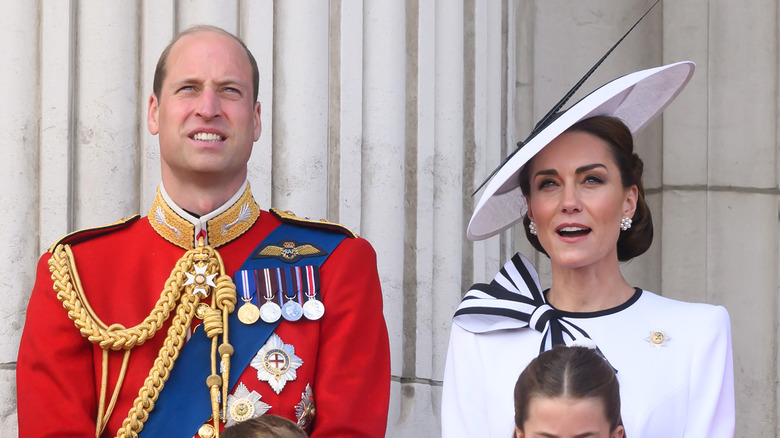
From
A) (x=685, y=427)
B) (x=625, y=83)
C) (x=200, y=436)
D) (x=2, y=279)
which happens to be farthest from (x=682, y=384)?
(x=2, y=279)

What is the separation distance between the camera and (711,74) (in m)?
5.46

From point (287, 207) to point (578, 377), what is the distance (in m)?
1.68

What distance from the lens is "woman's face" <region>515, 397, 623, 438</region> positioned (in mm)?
2986

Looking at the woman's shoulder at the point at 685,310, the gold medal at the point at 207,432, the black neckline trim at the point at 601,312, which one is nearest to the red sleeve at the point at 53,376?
the gold medal at the point at 207,432

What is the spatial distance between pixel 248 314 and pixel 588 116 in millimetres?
966

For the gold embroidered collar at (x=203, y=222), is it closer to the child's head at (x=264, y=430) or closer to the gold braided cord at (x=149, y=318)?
the gold braided cord at (x=149, y=318)

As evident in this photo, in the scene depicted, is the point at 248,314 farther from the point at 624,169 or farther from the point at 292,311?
the point at 624,169

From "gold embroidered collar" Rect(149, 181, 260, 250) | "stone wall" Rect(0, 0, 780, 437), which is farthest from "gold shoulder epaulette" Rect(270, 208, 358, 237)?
"stone wall" Rect(0, 0, 780, 437)

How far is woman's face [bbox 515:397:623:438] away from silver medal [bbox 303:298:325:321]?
707 mm

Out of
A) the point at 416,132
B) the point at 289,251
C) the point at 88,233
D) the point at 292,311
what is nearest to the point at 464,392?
the point at 292,311

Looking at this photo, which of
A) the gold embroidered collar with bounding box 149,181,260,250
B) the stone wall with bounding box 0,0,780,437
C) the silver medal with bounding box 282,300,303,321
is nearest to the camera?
the silver medal with bounding box 282,300,303,321

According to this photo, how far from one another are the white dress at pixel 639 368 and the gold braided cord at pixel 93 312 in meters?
0.70

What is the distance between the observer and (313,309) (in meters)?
3.54

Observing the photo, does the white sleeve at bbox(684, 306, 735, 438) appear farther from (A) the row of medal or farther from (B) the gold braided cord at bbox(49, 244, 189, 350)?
(B) the gold braided cord at bbox(49, 244, 189, 350)
